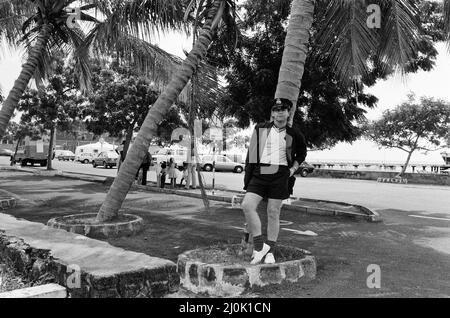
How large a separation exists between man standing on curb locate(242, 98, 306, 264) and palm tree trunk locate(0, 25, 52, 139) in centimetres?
807

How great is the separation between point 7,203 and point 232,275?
347 inches

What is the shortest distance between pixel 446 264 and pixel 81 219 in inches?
242

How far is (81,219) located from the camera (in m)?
8.26

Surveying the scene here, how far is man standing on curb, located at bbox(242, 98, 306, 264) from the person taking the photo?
196 inches

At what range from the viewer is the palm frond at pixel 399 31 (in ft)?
26.8

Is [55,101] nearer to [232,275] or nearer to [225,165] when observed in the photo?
[225,165]

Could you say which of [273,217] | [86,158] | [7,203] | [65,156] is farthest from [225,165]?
[273,217]

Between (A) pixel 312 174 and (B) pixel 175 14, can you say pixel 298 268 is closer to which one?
(B) pixel 175 14

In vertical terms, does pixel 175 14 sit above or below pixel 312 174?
above

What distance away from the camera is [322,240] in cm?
791

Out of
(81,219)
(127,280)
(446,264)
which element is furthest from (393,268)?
(81,219)

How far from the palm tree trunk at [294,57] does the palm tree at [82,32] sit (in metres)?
3.59

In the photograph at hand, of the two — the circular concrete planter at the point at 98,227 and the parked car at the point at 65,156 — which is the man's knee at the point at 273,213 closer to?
the circular concrete planter at the point at 98,227
